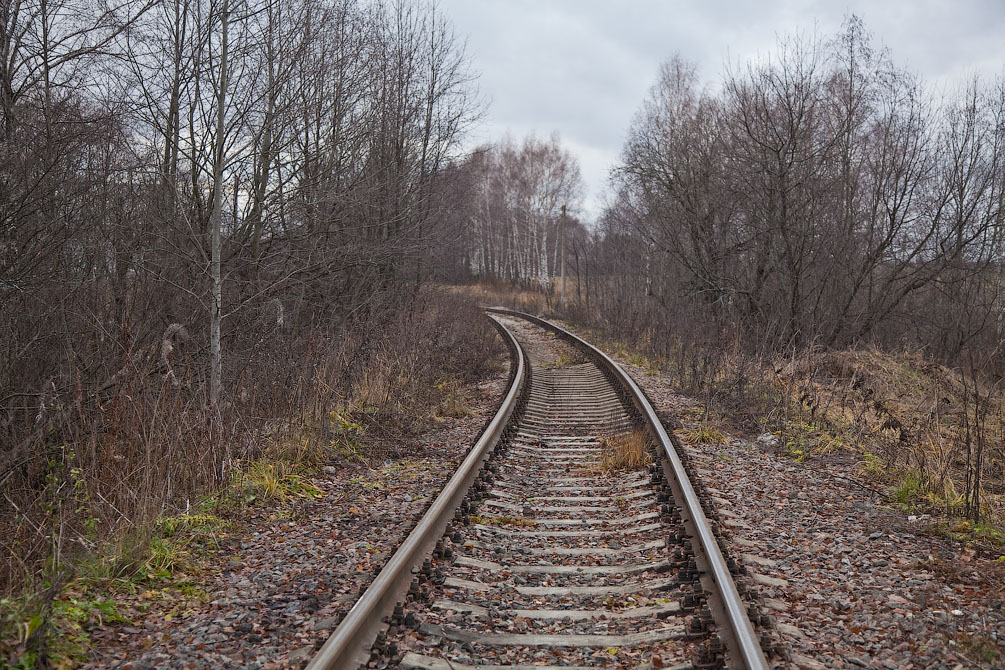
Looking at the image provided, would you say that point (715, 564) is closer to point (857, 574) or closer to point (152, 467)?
point (857, 574)

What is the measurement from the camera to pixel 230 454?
5.99 meters

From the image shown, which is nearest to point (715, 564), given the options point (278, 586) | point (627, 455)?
point (278, 586)

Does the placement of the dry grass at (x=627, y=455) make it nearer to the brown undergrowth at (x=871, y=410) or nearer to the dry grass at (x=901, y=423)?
the brown undergrowth at (x=871, y=410)

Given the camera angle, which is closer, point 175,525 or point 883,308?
point 175,525

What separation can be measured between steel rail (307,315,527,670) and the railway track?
0.03ft

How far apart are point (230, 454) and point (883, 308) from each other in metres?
14.8

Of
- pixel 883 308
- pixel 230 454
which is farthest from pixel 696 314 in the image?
pixel 230 454

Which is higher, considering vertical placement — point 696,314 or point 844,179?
point 844,179

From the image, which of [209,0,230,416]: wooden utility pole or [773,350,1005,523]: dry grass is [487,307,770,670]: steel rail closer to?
[773,350,1005,523]: dry grass

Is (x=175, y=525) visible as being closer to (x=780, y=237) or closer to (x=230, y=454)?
(x=230, y=454)

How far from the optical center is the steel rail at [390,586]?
322cm

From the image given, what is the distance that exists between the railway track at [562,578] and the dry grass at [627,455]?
0.02 meters

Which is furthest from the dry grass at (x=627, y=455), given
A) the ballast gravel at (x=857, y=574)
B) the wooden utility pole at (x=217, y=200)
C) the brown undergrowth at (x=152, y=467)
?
the wooden utility pole at (x=217, y=200)

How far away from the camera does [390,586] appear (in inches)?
154
